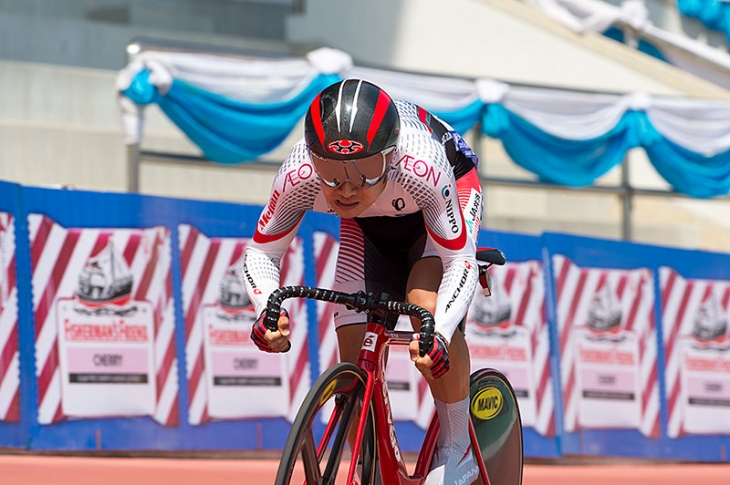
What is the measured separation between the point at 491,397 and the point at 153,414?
397cm

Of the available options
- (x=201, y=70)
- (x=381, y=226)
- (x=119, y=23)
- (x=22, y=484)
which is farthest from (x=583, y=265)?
(x=119, y=23)

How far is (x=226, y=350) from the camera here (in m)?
9.37

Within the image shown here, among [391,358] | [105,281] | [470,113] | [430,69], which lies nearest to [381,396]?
[105,281]

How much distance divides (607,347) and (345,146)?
272 inches

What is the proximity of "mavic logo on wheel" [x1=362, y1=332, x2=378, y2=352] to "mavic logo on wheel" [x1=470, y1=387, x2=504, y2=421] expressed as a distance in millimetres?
872

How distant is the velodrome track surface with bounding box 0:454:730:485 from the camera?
7565 mm

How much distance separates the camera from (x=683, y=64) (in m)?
23.1

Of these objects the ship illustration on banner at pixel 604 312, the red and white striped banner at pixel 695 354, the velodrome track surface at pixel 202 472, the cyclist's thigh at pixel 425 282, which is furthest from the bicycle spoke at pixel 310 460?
the red and white striped banner at pixel 695 354

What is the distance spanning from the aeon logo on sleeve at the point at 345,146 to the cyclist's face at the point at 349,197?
113mm

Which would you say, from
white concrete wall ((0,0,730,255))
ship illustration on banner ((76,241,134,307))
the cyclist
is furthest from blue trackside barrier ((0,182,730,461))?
the cyclist

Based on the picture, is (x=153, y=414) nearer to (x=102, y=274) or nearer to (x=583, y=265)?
(x=102, y=274)

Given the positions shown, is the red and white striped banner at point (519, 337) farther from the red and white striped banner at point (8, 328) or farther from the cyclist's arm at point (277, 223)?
the cyclist's arm at point (277, 223)

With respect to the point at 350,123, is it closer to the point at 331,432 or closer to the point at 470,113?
the point at 331,432

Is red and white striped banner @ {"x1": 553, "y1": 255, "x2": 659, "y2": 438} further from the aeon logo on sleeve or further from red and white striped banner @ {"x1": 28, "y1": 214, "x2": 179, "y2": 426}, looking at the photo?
the aeon logo on sleeve
